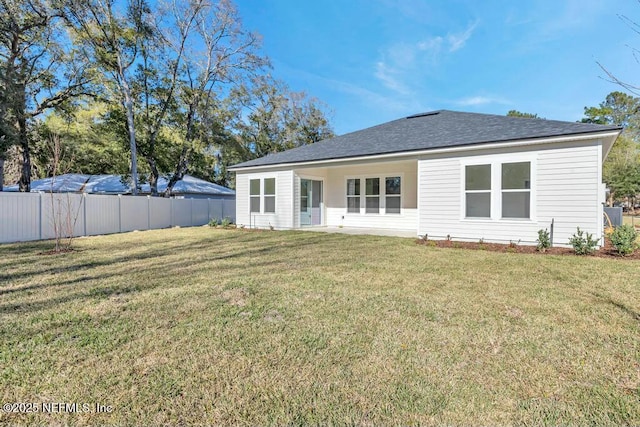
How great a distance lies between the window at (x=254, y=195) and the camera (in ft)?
46.0

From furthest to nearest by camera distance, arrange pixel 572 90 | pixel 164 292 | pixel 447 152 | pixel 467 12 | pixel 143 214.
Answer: pixel 143 214, pixel 467 12, pixel 447 152, pixel 572 90, pixel 164 292

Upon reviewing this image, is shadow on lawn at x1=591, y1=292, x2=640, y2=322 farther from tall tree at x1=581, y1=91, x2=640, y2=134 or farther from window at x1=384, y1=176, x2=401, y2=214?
tall tree at x1=581, y1=91, x2=640, y2=134

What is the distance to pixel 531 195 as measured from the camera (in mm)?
8117

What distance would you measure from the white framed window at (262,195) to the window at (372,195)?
13.0 feet

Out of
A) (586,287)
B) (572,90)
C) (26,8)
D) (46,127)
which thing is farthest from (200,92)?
(586,287)

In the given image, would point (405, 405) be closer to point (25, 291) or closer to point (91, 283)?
point (91, 283)

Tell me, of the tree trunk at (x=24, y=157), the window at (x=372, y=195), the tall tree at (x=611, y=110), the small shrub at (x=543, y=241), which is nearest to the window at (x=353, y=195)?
the window at (x=372, y=195)

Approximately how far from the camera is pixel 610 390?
84.3 inches

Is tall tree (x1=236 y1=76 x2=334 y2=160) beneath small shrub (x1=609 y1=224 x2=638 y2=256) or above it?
above

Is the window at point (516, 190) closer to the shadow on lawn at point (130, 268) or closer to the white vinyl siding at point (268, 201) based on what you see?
the shadow on lawn at point (130, 268)

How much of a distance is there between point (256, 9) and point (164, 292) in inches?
711

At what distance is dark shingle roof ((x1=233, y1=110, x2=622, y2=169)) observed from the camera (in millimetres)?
8188

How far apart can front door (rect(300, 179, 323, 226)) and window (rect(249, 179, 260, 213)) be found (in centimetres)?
213

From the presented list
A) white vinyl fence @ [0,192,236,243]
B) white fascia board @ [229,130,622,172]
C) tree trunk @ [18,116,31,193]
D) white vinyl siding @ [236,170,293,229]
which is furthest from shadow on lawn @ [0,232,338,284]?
tree trunk @ [18,116,31,193]
